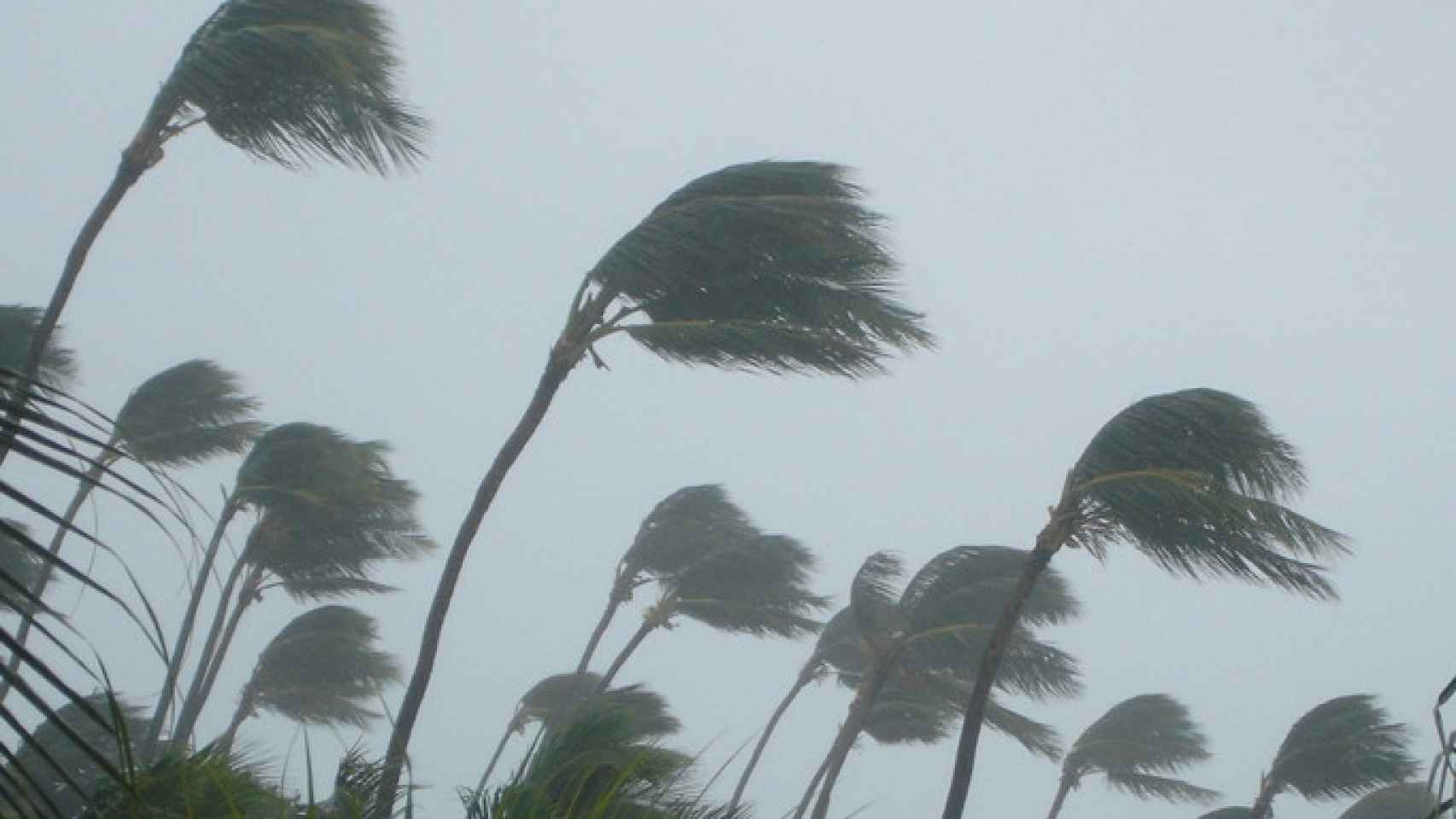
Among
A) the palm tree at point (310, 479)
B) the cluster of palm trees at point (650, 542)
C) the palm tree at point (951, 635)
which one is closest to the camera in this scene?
the cluster of palm trees at point (650, 542)

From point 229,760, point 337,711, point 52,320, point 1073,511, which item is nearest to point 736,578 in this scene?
point 337,711

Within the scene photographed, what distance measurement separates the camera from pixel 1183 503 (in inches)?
559

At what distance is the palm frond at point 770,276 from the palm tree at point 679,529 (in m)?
13.2

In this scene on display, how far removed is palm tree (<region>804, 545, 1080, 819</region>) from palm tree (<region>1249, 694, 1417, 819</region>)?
305 centimetres

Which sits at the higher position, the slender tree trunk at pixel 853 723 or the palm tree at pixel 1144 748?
the palm tree at pixel 1144 748

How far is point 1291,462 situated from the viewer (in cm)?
1482

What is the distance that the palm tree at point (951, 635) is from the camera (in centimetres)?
1973

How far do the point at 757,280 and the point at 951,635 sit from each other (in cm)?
670

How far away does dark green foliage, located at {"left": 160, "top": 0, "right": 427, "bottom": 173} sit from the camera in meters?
14.0

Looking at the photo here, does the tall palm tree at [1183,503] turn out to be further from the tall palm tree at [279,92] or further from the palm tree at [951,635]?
the tall palm tree at [279,92]

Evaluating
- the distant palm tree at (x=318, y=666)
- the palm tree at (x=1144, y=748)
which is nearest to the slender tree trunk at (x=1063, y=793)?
the palm tree at (x=1144, y=748)

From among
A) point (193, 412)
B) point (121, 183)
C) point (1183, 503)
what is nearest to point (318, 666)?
point (193, 412)

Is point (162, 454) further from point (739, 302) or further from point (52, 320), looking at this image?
point (739, 302)

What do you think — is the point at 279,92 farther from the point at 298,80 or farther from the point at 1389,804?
the point at 1389,804
